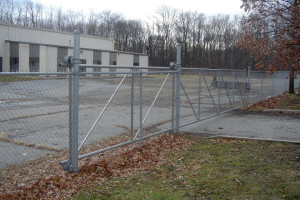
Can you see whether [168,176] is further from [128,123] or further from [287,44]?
[287,44]

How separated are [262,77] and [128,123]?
10958 mm

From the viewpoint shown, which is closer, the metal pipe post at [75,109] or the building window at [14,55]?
the metal pipe post at [75,109]

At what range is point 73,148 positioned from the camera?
5.99 metres

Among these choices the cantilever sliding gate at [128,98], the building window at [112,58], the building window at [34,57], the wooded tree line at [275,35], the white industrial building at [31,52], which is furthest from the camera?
the building window at [112,58]

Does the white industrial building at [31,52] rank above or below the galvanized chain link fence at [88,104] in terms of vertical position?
above

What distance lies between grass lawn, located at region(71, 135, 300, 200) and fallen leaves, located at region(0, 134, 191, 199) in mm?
237

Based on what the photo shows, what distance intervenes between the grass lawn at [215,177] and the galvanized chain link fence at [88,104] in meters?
1.07

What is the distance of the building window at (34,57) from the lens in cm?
3962

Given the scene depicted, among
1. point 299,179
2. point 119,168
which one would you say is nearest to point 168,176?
point 119,168

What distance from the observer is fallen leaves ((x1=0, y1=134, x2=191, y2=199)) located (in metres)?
5.05

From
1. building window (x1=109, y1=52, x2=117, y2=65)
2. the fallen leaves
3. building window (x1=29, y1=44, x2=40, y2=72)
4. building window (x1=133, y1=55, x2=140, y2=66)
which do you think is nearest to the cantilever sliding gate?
the fallen leaves

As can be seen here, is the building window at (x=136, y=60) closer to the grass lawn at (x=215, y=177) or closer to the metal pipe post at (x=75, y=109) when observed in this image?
the grass lawn at (x=215, y=177)

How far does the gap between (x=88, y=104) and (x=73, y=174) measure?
4.29 meters

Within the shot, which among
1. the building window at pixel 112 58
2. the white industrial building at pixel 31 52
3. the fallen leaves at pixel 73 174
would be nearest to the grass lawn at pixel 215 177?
Result: the fallen leaves at pixel 73 174
